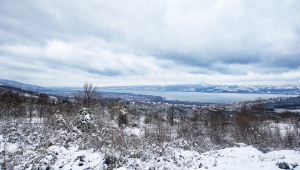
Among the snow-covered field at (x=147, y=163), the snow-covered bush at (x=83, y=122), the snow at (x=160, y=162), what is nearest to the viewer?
the snow-covered field at (x=147, y=163)

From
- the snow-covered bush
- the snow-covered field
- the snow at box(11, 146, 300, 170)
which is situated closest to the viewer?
the snow-covered field

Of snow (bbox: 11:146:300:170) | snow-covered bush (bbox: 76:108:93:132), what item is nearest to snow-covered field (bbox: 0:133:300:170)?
snow (bbox: 11:146:300:170)

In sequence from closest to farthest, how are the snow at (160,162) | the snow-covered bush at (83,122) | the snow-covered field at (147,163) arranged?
1. the snow-covered field at (147,163)
2. the snow at (160,162)
3. the snow-covered bush at (83,122)

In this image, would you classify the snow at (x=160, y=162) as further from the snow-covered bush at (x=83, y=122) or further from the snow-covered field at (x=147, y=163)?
the snow-covered bush at (x=83, y=122)

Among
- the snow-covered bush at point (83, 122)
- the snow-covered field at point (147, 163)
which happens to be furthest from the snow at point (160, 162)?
the snow-covered bush at point (83, 122)

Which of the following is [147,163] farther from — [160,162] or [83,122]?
[83,122]

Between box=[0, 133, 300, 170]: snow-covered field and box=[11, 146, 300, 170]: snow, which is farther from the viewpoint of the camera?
box=[11, 146, 300, 170]: snow

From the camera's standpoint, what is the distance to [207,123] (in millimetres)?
53281

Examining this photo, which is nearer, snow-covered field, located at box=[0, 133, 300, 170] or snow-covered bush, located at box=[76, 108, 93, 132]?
snow-covered field, located at box=[0, 133, 300, 170]

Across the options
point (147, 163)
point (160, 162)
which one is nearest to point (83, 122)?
point (147, 163)

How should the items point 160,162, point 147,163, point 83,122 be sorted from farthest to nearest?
point 83,122 < point 160,162 < point 147,163

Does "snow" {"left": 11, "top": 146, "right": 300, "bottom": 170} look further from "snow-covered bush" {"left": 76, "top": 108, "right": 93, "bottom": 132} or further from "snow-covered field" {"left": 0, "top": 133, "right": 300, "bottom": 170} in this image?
"snow-covered bush" {"left": 76, "top": 108, "right": 93, "bottom": 132}

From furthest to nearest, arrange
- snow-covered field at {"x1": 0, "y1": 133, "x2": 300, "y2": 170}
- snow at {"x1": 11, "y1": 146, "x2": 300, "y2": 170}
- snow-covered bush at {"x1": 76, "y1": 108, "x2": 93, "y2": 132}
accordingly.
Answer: snow-covered bush at {"x1": 76, "y1": 108, "x2": 93, "y2": 132} < snow at {"x1": 11, "y1": 146, "x2": 300, "y2": 170} < snow-covered field at {"x1": 0, "y1": 133, "x2": 300, "y2": 170}

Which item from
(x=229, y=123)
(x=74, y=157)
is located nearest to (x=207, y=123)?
(x=229, y=123)
